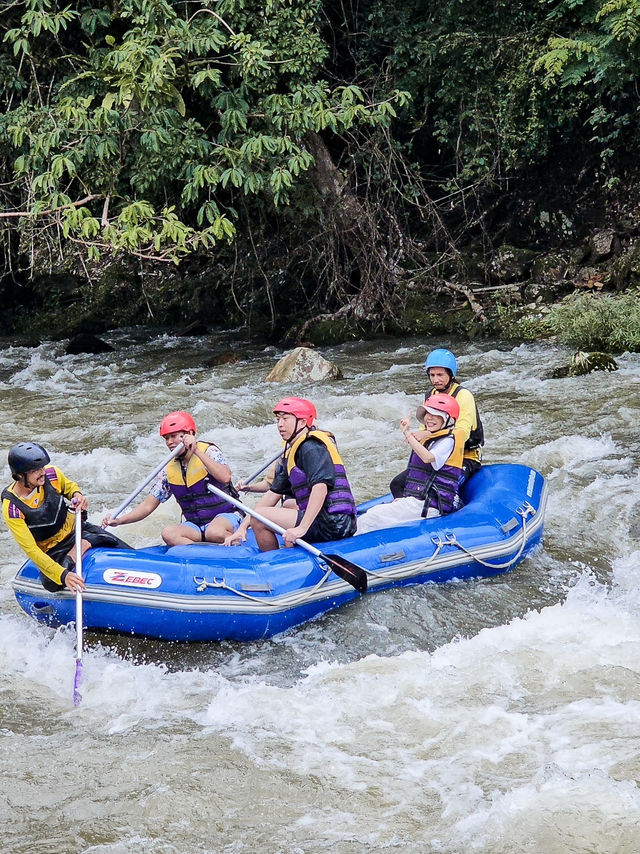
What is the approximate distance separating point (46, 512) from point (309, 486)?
4.43ft

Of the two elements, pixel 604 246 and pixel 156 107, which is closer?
pixel 156 107

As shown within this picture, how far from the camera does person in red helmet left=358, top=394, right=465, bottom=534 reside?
5.53m

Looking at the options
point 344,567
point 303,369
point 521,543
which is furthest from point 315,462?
point 303,369

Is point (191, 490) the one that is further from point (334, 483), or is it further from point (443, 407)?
point (443, 407)

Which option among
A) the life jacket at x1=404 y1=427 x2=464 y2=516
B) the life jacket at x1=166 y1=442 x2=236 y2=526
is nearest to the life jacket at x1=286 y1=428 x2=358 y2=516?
the life jacket at x1=166 y1=442 x2=236 y2=526

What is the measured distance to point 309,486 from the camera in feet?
16.9

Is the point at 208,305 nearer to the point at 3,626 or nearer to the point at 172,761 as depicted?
the point at 3,626

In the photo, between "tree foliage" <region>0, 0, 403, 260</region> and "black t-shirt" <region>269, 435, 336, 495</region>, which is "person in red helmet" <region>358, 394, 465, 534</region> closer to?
"black t-shirt" <region>269, 435, 336, 495</region>

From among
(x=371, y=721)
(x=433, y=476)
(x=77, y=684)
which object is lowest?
(x=371, y=721)

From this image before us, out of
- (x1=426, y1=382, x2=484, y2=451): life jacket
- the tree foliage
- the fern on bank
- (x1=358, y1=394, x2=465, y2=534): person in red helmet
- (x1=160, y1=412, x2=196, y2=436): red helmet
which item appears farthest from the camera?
the fern on bank

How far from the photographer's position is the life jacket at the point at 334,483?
517 cm

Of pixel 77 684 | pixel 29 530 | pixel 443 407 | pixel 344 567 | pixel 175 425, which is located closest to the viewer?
pixel 77 684

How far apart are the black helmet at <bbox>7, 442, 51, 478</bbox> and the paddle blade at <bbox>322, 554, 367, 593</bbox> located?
1.48 metres

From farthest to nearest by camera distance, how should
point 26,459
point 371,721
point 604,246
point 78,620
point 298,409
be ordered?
point 604,246 → point 298,409 → point 26,459 → point 78,620 → point 371,721
